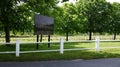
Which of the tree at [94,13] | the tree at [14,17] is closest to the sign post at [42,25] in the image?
the tree at [14,17]

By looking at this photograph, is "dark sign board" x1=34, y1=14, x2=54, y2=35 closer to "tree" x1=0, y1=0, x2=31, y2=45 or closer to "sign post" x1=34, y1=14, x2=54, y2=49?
"sign post" x1=34, y1=14, x2=54, y2=49

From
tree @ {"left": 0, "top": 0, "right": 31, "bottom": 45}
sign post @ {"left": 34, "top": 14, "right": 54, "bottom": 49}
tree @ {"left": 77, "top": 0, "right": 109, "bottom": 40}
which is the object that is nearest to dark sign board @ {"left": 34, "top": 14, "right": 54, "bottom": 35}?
sign post @ {"left": 34, "top": 14, "right": 54, "bottom": 49}

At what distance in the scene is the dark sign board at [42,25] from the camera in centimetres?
2041

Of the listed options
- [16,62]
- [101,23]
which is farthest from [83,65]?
[101,23]

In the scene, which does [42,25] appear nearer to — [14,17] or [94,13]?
[14,17]

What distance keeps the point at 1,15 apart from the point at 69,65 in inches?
495

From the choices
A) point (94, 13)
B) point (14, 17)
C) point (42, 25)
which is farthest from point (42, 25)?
point (94, 13)

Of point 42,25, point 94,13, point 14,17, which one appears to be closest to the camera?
point 42,25

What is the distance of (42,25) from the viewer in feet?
68.0

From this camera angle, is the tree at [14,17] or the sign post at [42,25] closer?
the sign post at [42,25]

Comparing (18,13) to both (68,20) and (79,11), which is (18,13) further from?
(79,11)

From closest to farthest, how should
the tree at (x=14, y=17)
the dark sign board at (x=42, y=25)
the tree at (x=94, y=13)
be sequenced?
the dark sign board at (x=42, y=25) → the tree at (x=14, y=17) → the tree at (x=94, y=13)

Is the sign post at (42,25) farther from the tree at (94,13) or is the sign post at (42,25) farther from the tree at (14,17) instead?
the tree at (94,13)

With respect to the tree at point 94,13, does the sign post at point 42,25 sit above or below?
below
